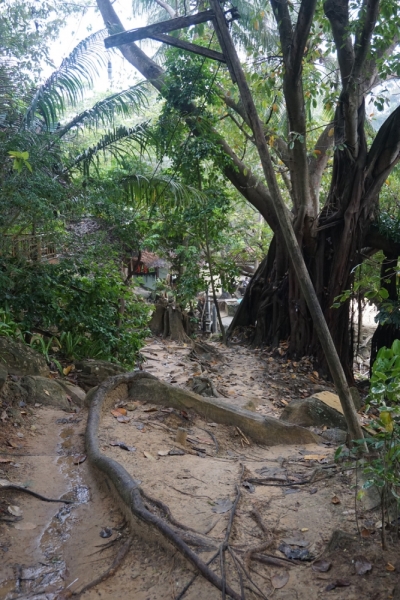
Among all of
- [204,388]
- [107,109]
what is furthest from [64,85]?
[204,388]

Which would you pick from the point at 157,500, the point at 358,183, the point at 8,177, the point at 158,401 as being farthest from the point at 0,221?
the point at 358,183

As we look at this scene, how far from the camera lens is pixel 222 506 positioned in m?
3.25

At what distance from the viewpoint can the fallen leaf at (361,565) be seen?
2.38 meters

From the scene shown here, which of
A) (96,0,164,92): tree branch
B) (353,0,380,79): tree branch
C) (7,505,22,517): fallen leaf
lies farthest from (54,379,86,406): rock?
(96,0,164,92): tree branch

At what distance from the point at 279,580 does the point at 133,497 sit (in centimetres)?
96

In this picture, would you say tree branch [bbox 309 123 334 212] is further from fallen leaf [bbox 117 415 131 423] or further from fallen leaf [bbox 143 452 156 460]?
fallen leaf [bbox 143 452 156 460]

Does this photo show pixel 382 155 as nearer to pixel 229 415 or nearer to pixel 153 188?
pixel 153 188

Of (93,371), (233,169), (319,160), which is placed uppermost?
(319,160)

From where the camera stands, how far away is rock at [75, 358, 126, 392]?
6.62m

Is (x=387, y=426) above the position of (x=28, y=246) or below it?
below

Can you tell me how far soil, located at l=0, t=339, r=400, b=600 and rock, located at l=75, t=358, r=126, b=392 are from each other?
A: 139 cm

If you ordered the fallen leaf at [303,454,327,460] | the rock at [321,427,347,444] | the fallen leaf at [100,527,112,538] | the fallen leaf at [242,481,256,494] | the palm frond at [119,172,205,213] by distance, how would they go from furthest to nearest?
the palm frond at [119,172,205,213], the rock at [321,427,347,444], the fallen leaf at [303,454,327,460], the fallen leaf at [242,481,256,494], the fallen leaf at [100,527,112,538]

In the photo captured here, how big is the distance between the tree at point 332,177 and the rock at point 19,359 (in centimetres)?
471

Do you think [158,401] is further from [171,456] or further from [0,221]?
[0,221]
